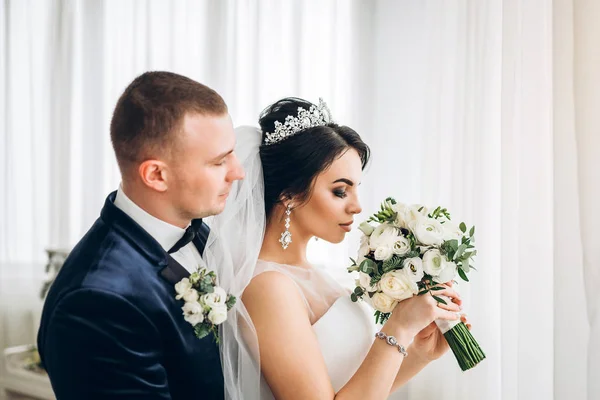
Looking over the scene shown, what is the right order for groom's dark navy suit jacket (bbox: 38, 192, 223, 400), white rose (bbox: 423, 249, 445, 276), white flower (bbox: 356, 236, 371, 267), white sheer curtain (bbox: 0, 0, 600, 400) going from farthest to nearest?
white sheer curtain (bbox: 0, 0, 600, 400)
white flower (bbox: 356, 236, 371, 267)
white rose (bbox: 423, 249, 445, 276)
groom's dark navy suit jacket (bbox: 38, 192, 223, 400)

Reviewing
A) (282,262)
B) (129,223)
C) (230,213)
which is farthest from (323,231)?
(129,223)

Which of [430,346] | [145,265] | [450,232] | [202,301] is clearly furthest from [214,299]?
[430,346]

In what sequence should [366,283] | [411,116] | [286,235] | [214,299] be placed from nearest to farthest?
[214,299]
[366,283]
[286,235]
[411,116]

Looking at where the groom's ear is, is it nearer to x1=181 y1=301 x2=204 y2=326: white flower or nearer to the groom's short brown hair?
the groom's short brown hair

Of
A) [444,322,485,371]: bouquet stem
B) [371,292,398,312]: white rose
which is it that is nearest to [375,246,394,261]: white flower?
[371,292,398,312]: white rose

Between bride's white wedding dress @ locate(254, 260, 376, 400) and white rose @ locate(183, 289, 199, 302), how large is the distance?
1.13 feet

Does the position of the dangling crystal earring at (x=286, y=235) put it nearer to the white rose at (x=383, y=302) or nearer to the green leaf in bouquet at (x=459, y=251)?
the white rose at (x=383, y=302)

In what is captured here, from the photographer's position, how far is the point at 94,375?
135 cm

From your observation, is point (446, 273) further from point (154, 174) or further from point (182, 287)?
point (154, 174)

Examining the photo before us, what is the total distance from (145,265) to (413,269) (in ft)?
2.44

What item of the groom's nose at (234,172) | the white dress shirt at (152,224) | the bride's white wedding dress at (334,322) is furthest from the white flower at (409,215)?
the white dress shirt at (152,224)

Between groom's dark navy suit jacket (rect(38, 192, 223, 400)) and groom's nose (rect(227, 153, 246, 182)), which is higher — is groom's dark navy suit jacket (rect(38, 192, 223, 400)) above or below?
below

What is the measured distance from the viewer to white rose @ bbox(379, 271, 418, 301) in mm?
1683

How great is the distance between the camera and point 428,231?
5.57 ft
